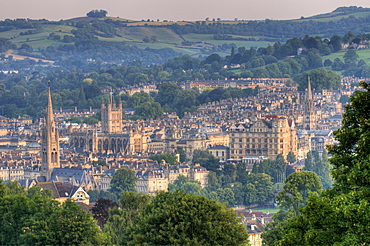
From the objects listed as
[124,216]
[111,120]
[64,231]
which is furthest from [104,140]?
[64,231]

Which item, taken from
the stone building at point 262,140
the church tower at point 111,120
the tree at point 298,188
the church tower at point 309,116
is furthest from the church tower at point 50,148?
the tree at point 298,188

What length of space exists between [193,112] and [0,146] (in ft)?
130

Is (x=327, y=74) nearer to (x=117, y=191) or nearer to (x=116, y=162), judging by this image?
(x=116, y=162)

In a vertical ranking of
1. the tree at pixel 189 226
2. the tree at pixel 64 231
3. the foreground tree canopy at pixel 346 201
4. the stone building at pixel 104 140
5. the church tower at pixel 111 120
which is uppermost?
the foreground tree canopy at pixel 346 201

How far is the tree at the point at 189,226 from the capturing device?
3684 centimetres

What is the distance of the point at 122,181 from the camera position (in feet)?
307

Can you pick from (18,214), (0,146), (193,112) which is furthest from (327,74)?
(18,214)

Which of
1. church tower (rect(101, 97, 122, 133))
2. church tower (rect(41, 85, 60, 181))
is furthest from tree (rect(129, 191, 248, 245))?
church tower (rect(101, 97, 122, 133))

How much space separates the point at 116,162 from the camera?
363 feet

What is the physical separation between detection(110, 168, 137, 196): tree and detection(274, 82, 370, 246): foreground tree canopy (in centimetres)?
6834

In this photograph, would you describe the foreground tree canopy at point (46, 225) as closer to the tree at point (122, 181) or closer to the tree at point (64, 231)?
the tree at point (64, 231)

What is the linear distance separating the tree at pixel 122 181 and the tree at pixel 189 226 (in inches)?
2089

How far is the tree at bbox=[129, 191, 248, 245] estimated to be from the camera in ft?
121

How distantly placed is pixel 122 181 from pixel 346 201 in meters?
72.1
